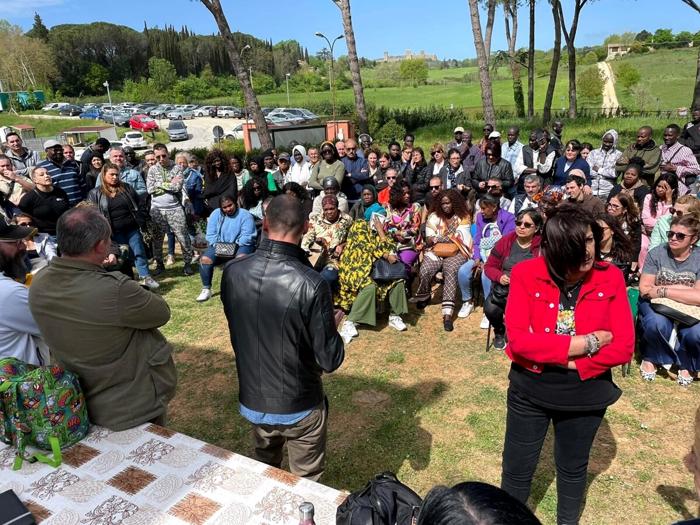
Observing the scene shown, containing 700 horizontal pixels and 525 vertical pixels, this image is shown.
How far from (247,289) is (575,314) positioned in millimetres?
1531

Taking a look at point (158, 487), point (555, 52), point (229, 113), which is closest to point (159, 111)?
point (229, 113)

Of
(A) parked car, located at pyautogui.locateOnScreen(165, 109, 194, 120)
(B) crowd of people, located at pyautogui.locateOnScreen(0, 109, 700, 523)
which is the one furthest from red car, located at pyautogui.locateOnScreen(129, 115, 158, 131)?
(B) crowd of people, located at pyautogui.locateOnScreen(0, 109, 700, 523)

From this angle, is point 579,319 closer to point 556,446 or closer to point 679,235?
point 556,446

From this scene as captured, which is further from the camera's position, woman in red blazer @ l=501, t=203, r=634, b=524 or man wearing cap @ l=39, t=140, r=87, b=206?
man wearing cap @ l=39, t=140, r=87, b=206

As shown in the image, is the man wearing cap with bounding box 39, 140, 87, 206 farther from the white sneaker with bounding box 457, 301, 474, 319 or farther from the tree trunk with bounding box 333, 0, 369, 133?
the tree trunk with bounding box 333, 0, 369, 133

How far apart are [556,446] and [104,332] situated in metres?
2.30

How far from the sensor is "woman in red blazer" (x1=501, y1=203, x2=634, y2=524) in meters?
2.07

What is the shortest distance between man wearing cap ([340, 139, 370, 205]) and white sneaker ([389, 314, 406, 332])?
121 inches

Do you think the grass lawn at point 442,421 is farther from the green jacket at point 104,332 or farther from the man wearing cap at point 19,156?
the man wearing cap at point 19,156

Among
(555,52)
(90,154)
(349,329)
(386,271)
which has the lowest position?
(349,329)

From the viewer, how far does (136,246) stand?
6.65m

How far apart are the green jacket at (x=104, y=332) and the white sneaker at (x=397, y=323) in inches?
136

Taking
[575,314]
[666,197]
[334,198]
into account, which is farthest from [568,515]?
[666,197]

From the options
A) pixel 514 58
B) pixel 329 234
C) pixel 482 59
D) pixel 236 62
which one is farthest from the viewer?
pixel 514 58
